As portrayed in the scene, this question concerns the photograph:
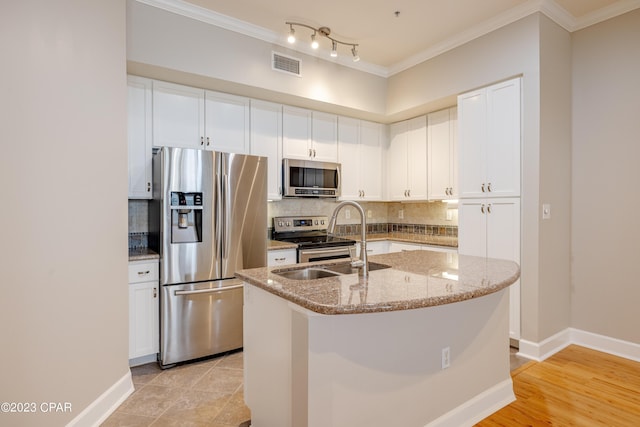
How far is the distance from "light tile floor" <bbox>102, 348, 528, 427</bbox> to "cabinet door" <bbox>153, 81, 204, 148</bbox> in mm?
1914

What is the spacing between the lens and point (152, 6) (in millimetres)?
2660

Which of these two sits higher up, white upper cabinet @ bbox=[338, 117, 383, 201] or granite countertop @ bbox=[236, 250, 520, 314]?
white upper cabinet @ bbox=[338, 117, 383, 201]

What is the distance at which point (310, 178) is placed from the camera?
3799 millimetres

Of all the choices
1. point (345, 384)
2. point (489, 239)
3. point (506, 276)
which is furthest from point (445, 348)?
point (489, 239)

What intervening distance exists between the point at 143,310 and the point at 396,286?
2.14 metres

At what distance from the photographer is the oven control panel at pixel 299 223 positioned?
12.7 feet

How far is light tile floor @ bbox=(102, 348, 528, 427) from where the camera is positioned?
199cm

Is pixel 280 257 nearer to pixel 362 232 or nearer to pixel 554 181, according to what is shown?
pixel 362 232

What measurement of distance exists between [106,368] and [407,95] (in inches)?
150

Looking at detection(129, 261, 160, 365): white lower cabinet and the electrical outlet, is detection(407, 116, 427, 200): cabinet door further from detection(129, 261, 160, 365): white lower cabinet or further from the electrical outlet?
detection(129, 261, 160, 365): white lower cabinet

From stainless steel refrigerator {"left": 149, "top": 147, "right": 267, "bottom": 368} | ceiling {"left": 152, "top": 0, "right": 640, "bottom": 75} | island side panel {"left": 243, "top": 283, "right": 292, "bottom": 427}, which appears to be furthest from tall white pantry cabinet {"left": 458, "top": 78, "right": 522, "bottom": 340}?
island side panel {"left": 243, "top": 283, "right": 292, "bottom": 427}

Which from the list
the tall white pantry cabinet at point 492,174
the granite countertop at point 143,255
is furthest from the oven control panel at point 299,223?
the tall white pantry cabinet at point 492,174

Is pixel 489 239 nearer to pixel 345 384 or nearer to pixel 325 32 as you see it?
pixel 345 384

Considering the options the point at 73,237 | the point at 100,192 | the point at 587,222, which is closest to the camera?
the point at 73,237
